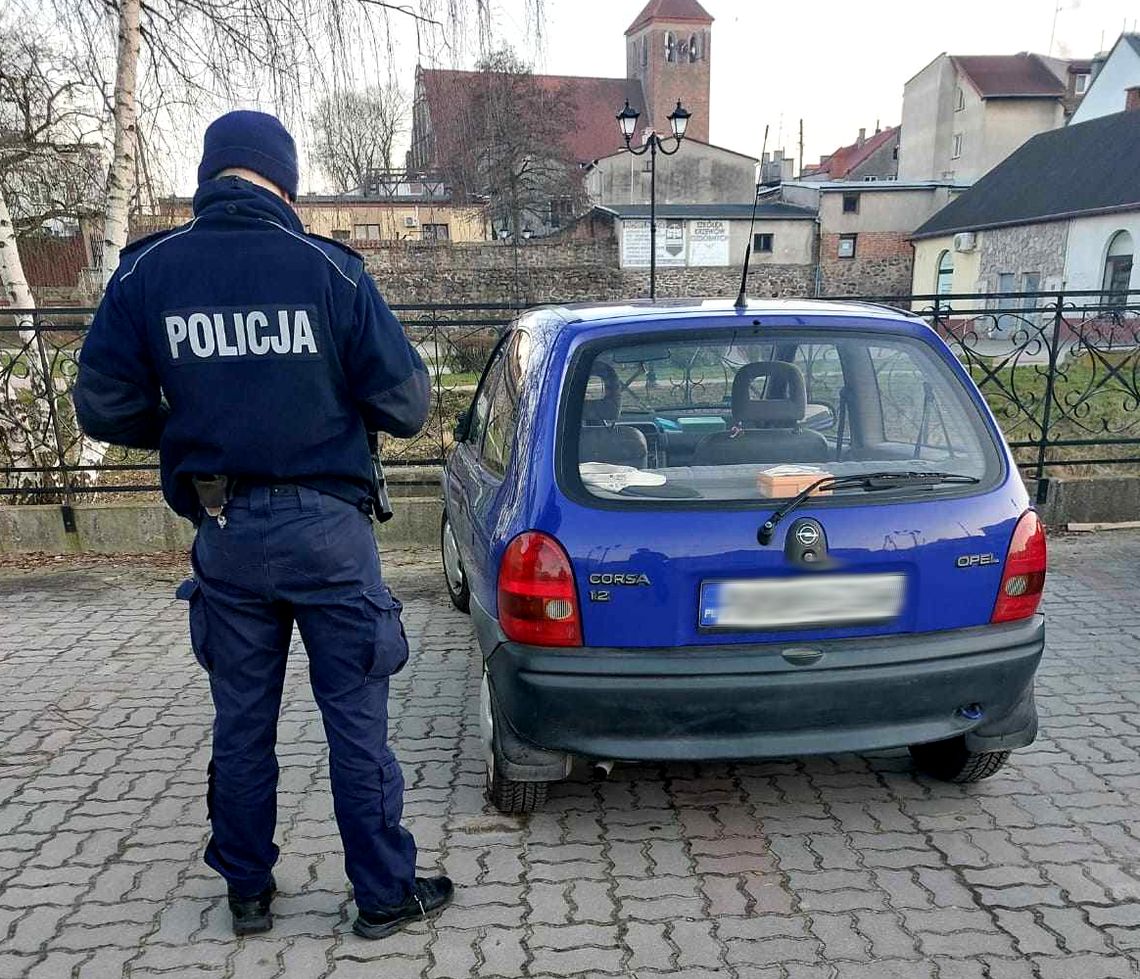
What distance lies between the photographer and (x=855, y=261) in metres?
40.8

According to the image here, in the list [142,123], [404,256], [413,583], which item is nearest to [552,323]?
[413,583]

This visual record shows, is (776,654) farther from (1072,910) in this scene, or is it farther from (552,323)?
(552,323)

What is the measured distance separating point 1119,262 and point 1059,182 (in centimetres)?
541

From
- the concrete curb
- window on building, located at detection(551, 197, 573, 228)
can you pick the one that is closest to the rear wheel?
the concrete curb

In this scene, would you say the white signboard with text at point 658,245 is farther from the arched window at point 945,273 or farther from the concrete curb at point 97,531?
the concrete curb at point 97,531

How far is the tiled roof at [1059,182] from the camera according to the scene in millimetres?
28047

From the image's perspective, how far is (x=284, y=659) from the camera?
7.52ft

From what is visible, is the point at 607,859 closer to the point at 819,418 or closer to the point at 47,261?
the point at 819,418

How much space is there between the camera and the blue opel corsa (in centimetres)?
243

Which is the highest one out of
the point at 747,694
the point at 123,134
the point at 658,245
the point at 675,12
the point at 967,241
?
the point at 675,12

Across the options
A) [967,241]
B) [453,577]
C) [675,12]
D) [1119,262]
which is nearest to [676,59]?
[675,12]

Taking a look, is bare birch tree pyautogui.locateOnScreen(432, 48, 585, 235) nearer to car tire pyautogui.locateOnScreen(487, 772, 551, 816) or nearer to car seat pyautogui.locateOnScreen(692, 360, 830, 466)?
car seat pyautogui.locateOnScreen(692, 360, 830, 466)

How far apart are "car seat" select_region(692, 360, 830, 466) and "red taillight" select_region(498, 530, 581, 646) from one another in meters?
0.62

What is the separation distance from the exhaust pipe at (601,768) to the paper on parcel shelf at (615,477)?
2.68 ft
